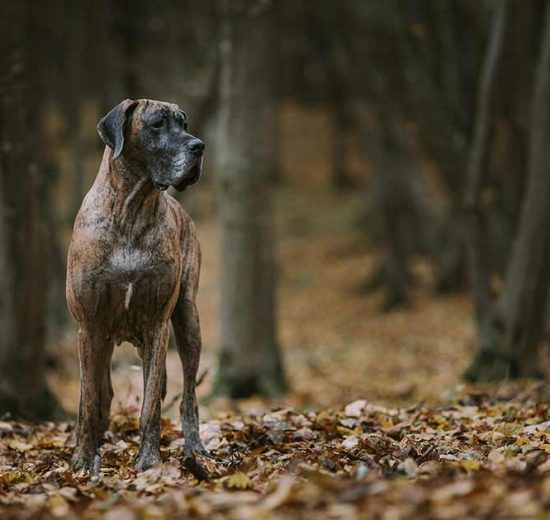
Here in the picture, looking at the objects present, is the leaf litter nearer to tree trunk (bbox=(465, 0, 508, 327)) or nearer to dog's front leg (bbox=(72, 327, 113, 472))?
dog's front leg (bbox=(72, 327, 113, 472))

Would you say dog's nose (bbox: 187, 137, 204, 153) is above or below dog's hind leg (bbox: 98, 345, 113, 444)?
above

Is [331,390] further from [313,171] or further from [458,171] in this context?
Answer: [313,171]

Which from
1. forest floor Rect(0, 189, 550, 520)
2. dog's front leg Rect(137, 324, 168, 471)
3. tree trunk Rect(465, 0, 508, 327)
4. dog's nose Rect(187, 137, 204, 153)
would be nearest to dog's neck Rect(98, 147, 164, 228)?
dog's nose Rect(187, 137, 204, 153)

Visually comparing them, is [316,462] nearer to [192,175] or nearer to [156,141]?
[192,175]

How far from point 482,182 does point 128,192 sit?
25.2 feet

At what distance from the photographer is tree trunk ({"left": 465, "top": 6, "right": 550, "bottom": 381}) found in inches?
454

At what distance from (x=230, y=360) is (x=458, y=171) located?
16.5ft

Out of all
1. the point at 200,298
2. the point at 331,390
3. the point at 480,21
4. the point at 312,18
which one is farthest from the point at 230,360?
the point at 200,298

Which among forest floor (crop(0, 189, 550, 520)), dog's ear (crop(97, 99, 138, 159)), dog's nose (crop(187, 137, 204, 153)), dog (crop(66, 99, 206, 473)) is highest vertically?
dog's ear (crop(97, 99, 138, 159))

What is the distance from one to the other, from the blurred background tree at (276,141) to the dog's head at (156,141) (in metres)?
3.88

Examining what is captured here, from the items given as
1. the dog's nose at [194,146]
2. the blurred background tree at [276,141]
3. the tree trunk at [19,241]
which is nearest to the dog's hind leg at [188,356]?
the dog's nose at [194,146]

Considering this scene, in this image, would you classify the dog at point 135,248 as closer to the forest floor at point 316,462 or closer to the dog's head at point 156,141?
the dog's head at point 156,141

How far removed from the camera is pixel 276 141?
18.3 m

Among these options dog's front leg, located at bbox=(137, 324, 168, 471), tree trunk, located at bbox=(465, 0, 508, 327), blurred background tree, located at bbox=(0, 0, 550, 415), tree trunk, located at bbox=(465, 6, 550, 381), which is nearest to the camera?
dog's front leg, located at bbox=(137, 324, 168, 471)
